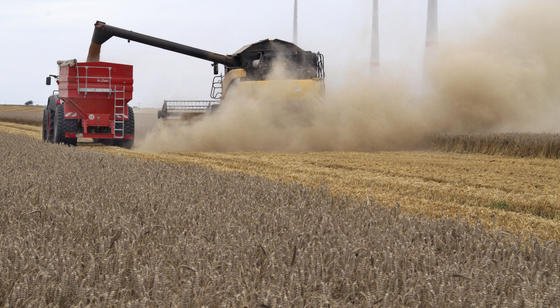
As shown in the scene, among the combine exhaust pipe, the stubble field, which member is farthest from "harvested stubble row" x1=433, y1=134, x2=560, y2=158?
the stubble field

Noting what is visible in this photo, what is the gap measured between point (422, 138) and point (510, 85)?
10.4 ft

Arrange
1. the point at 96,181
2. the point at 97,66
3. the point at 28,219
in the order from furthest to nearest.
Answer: the point at 97,66 < the point at 96,181 < the point at 28,219

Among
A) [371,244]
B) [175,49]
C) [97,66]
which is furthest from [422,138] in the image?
[371,244]

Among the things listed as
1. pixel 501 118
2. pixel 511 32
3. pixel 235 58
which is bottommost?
pixel 501 118

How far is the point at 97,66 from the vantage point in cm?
1578

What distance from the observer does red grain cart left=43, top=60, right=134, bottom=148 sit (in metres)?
15.7

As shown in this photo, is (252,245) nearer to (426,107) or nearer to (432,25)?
(426,107)

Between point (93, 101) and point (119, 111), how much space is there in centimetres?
64

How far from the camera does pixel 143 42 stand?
17453 millimetres

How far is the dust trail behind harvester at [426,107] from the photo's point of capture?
1581cm

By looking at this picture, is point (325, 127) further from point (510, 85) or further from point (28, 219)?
point (28, 219)

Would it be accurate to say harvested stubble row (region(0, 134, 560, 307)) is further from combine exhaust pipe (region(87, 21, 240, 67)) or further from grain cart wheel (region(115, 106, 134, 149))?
Answer: combine exhaust pipe (region(87, 21, 240, 67))

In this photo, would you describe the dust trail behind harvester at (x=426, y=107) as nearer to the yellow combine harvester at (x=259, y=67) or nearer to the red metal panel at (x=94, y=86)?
the yellow combine harvester at (x=259, y=67)

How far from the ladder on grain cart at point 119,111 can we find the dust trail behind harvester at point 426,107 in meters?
0.85
